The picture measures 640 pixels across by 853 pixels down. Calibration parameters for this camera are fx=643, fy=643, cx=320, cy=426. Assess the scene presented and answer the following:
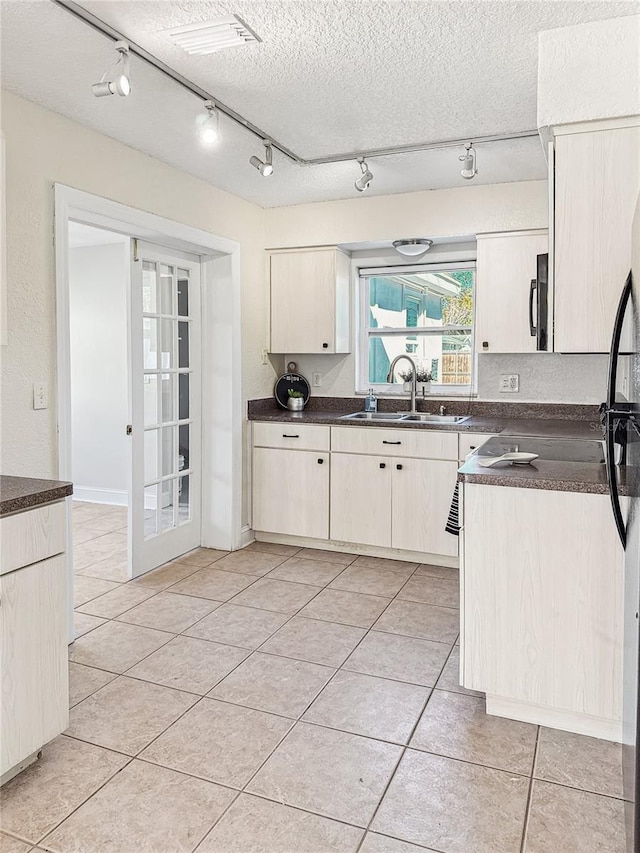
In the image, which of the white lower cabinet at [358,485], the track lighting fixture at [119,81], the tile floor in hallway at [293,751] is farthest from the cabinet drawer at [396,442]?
the track lighting fixture at [119,81]

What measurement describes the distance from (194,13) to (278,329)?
2.66m

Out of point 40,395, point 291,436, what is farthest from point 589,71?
point 291,436

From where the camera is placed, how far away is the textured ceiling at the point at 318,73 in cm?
204

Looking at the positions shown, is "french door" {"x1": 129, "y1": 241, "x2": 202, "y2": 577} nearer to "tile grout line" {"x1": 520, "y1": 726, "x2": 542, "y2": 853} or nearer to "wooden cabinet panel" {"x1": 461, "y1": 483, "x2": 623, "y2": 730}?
"wooden cabinet panel" {"x1": 461, "y1": 483, "x2": 623, "y2": 730}

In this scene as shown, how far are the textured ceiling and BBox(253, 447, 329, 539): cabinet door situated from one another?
1.83 metres

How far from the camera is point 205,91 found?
8.57ft

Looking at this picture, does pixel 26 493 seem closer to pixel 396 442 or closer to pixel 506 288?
pixel 396 442

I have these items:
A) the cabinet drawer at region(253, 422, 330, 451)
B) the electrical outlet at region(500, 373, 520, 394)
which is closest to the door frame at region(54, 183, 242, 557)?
the cabinet drawer at region(253, 422, 330, 451)

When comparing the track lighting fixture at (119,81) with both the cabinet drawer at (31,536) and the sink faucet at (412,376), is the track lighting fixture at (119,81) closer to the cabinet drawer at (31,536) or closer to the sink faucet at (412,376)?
the cabinet drawer at (31,536)

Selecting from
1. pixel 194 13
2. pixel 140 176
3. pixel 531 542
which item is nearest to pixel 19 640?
pixel 531 542

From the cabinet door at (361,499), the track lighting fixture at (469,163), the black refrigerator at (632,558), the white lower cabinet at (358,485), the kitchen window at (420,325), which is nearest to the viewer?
the black refrigerator at (632,558)

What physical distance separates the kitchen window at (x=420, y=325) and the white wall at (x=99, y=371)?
2.34 metres

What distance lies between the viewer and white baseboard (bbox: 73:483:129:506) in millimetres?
5852

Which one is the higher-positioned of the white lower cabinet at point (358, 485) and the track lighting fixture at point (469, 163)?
the track lighting fixture at point (469, 163)
